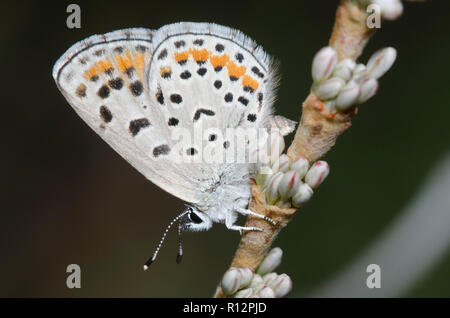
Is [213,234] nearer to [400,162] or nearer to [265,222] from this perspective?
[400,162]

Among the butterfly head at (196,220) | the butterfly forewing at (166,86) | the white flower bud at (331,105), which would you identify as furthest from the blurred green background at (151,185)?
the white flower bud at (331,105)

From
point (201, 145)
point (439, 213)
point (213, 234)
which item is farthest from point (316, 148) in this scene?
point (213, 234)

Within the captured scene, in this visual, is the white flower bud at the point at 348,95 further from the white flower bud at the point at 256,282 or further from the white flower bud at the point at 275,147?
the white flower bud at the point at 256,282

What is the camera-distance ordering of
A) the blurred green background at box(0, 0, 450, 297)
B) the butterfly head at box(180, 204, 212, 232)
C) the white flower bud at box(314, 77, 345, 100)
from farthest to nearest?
1. the blurred green background at box(0, 0, 450, 297)
2. the butterfly head at box(180, 204, 212, 232)
3. the white flower bud at box(314, 77, 345, 100)

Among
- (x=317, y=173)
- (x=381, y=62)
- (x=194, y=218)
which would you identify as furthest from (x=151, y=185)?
(x=381, y=62)

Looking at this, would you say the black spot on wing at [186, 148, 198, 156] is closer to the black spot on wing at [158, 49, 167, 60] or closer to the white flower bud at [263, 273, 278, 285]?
the black spot on wing at [158, 49, 167, 60]

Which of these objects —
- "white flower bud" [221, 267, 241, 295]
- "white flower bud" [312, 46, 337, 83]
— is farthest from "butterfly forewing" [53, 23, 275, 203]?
"white flower bud" [312, 46, 337, 83]
